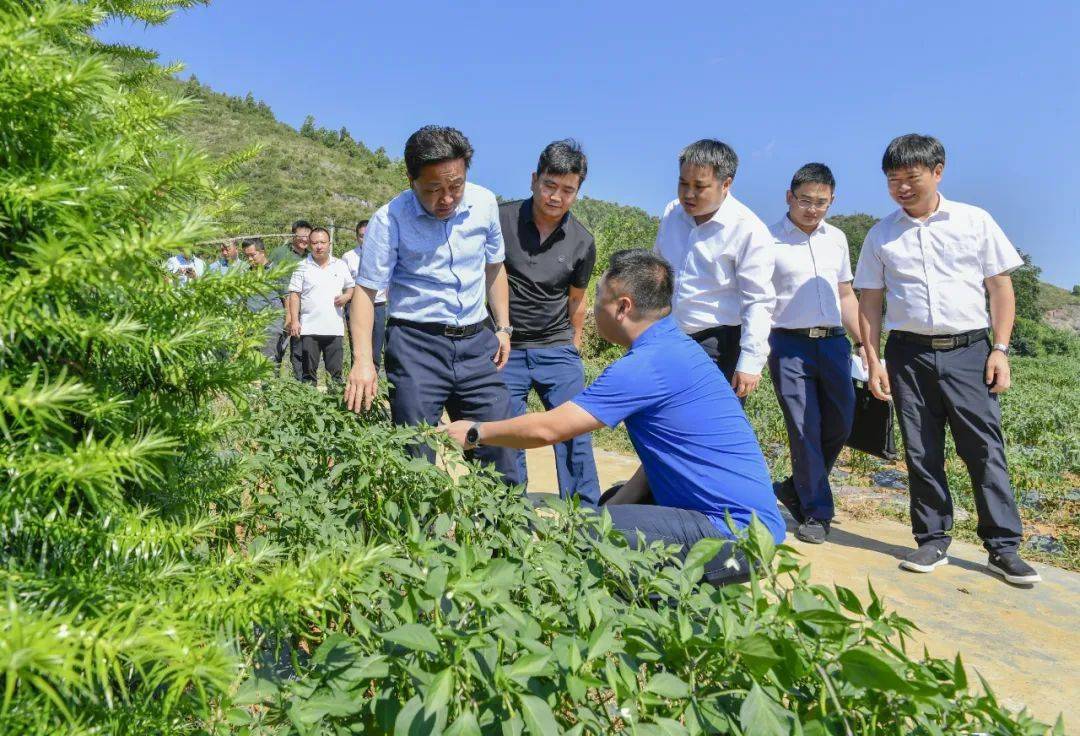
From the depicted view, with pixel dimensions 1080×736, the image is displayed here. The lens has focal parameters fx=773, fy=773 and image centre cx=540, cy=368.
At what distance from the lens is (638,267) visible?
3.02 metres

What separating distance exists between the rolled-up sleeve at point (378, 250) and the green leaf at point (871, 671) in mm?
2626

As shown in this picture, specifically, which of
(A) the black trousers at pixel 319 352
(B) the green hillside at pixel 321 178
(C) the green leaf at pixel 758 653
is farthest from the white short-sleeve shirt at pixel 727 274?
(B) the green hillside at pixel 321 178

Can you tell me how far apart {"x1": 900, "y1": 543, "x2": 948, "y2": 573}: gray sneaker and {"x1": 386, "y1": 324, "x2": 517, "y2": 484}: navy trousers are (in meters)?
A: 2.26

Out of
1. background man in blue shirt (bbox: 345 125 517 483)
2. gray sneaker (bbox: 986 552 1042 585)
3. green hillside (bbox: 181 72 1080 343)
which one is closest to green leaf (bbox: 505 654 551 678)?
background man in blue shirt (bbox: 345 125 517 483)

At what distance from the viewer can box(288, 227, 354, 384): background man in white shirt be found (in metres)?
8.19

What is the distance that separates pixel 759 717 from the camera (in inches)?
46.1

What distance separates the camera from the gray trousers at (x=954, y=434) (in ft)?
13.2

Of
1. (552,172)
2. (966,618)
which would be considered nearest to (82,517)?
(552,172)

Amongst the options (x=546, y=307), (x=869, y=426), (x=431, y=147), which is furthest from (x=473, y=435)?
(x=869, y=426)

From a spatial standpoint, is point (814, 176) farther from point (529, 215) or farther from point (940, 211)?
point (529, 215)

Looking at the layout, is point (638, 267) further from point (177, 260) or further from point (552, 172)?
point (177, 260)

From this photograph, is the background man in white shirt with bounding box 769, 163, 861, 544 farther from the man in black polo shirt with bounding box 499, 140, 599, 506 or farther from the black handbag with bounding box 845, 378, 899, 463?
the man in black polo shirt with bounding box 499, 140, 599, 506

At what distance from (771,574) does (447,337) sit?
2288 mm

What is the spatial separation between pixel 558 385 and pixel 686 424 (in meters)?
1.51
